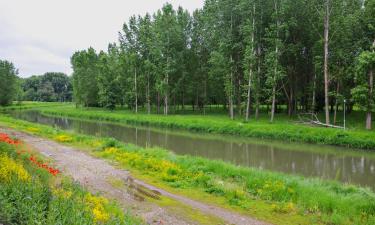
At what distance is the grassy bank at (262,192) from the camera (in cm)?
1048

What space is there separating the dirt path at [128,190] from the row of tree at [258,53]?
83.7 ft

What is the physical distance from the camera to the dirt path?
9.88 m

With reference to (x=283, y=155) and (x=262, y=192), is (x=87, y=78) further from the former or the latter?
(x=262, y=192)

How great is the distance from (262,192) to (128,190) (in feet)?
16.2

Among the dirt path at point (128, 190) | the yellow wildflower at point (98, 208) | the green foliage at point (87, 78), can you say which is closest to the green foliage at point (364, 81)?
the dirt path at point (128, 190)

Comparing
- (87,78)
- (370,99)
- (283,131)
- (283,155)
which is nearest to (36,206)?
(283,155)

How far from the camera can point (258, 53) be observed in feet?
142

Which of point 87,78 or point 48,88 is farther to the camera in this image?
point 48,88

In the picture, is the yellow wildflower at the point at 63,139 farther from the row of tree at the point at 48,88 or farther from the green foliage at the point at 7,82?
the row of tree at the point at 48,88

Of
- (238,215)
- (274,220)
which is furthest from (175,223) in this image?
(274,220)

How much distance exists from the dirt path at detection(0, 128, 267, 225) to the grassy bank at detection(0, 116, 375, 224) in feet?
2.02

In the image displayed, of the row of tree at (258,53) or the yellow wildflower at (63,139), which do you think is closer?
the yellow wildflower at (63,139)

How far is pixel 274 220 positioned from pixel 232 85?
35.7 metres

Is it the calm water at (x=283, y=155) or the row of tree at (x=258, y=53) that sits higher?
the row of tree at (x=258, y=53)
